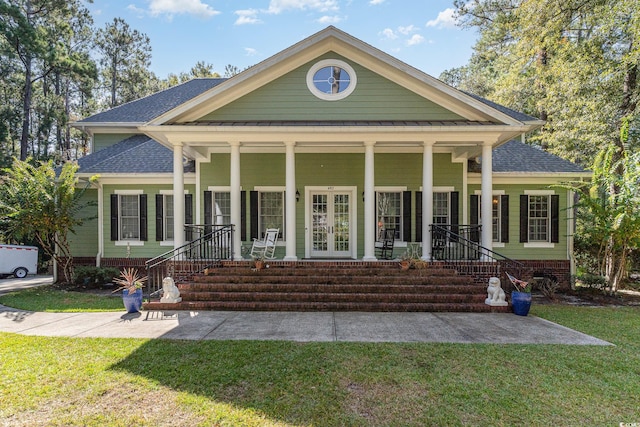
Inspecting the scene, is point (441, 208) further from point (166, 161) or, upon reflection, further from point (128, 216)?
point (128, 216)

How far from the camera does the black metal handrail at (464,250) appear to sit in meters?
8.30

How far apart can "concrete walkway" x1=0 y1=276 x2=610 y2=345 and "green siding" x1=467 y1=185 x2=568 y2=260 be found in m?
4.59

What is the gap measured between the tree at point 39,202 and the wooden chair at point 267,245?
5580 millimetres

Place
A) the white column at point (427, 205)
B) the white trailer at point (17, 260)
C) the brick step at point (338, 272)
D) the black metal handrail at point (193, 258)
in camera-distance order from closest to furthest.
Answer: the brick step at point (338, 272), the black metal handrail at point (193, 258), the white column at point (427, 205), the white trailer at point (17, 260)

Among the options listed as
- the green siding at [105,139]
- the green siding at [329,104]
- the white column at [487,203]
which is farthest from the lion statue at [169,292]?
the green siding at [105,139]

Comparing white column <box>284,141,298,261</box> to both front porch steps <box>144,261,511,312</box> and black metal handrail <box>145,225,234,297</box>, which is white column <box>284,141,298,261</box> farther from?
black metal handrail <box>145,225,234,297</box>

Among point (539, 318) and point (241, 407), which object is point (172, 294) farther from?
point (539, 318)

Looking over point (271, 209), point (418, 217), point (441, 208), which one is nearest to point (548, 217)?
point (441, 208)

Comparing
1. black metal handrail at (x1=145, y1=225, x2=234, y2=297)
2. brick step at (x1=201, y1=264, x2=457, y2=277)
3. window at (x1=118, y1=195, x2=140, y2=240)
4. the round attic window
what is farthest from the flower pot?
window at (x1=118, y1=195, x2=140, y2=240)

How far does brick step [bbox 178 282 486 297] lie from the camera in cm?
776

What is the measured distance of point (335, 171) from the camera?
10.7m

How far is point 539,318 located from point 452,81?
38.6m

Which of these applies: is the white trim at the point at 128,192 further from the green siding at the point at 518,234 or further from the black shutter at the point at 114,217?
the green siding at the point at 518,234

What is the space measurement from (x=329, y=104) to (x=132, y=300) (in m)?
6.79
